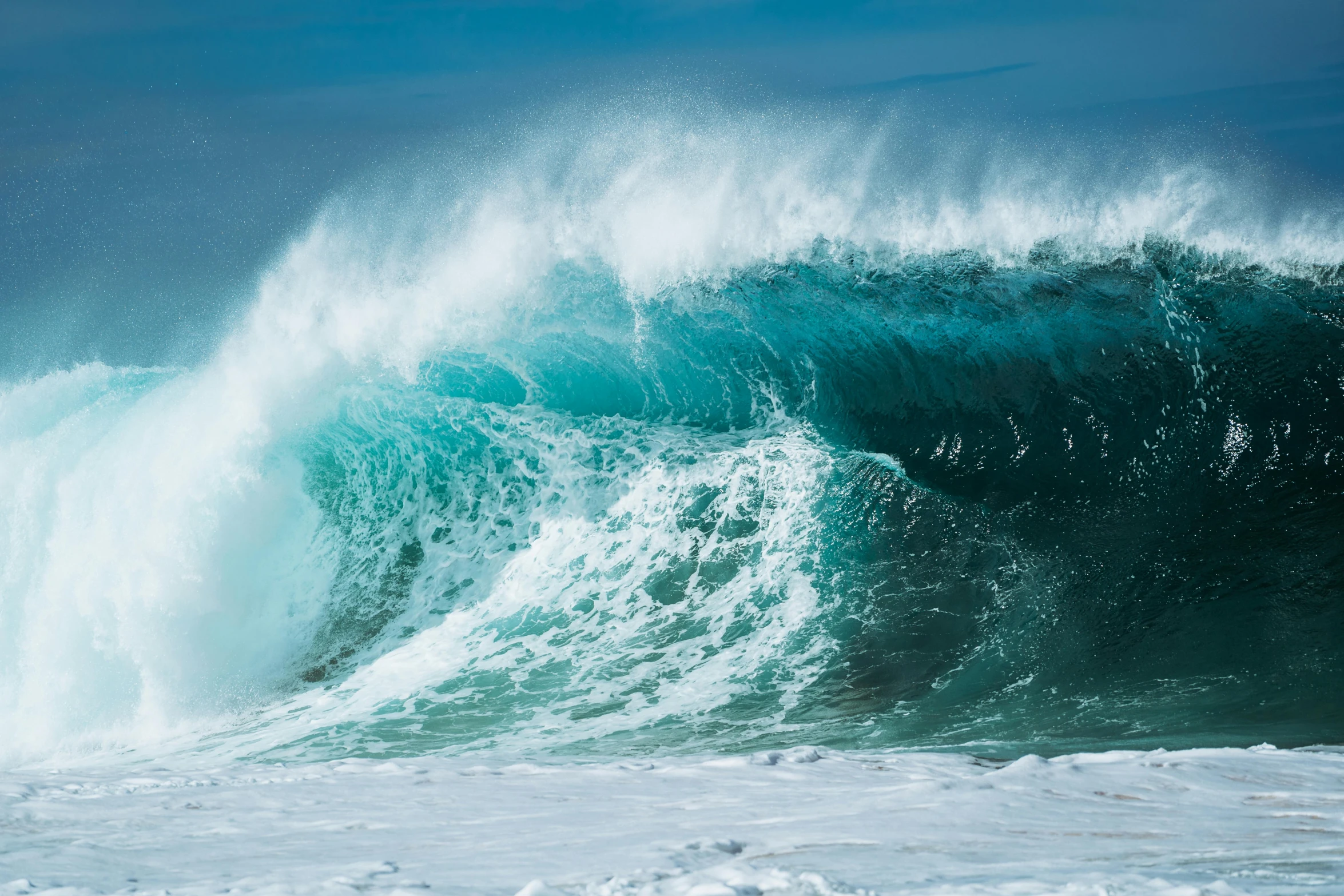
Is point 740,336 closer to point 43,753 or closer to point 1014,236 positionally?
point 1014,236

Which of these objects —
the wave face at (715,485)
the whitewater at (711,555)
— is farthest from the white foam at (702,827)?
the wave face at (715,485)

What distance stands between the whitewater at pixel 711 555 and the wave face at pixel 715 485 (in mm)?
36

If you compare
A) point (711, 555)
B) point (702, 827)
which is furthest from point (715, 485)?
point (702, 827)

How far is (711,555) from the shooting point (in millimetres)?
7117

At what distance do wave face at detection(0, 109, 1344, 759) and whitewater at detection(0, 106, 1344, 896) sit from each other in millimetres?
36

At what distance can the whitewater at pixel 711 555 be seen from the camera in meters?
3.16

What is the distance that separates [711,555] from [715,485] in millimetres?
651

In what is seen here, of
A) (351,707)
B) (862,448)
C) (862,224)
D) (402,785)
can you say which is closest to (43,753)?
(351,707)

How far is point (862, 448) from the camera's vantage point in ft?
25.2

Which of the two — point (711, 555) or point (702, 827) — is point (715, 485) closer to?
point (711, 555)

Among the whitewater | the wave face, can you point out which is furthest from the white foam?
the wave face

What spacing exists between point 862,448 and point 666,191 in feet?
11.8

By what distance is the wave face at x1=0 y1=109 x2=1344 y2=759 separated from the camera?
5664 millimetres

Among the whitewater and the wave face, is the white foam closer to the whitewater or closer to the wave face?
the whitewater
